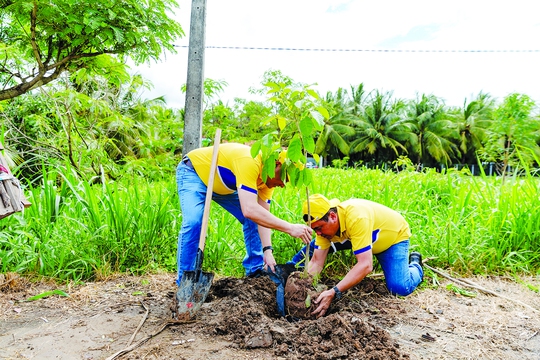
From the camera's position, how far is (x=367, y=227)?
2.67 metres

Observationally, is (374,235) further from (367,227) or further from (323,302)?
(323,302)

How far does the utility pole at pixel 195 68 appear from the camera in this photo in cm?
394

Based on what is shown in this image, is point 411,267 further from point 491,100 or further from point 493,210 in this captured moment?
point 491,100

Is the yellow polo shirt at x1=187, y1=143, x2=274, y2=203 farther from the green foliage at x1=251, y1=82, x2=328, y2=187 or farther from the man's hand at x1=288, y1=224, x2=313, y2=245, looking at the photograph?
the man's hand at x1=288, y1=224, x2=313, y2=245

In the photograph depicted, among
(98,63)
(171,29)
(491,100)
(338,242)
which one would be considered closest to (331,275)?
(338,242)

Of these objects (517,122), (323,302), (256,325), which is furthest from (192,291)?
(517,122)

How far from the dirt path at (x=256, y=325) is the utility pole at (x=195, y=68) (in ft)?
5.27

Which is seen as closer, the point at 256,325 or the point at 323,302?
the point at 256,325

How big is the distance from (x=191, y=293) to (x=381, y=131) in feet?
99.6

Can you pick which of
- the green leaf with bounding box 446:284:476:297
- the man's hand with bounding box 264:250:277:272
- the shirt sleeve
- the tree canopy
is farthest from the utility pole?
the green leaf with bounding box 446:284:476:297

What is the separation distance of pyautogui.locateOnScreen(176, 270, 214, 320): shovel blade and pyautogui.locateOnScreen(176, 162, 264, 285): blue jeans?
0.90 ft

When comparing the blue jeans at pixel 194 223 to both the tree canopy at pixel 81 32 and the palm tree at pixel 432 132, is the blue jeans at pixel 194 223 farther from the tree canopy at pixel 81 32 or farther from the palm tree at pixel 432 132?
the palm tree at pixel 432 132

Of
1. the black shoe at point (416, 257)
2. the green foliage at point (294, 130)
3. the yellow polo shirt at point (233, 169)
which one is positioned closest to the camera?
the green foliage at point (294, 130)

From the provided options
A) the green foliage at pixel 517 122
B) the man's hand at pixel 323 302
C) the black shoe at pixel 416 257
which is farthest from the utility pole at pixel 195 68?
the green foliage at pixel 517 122
